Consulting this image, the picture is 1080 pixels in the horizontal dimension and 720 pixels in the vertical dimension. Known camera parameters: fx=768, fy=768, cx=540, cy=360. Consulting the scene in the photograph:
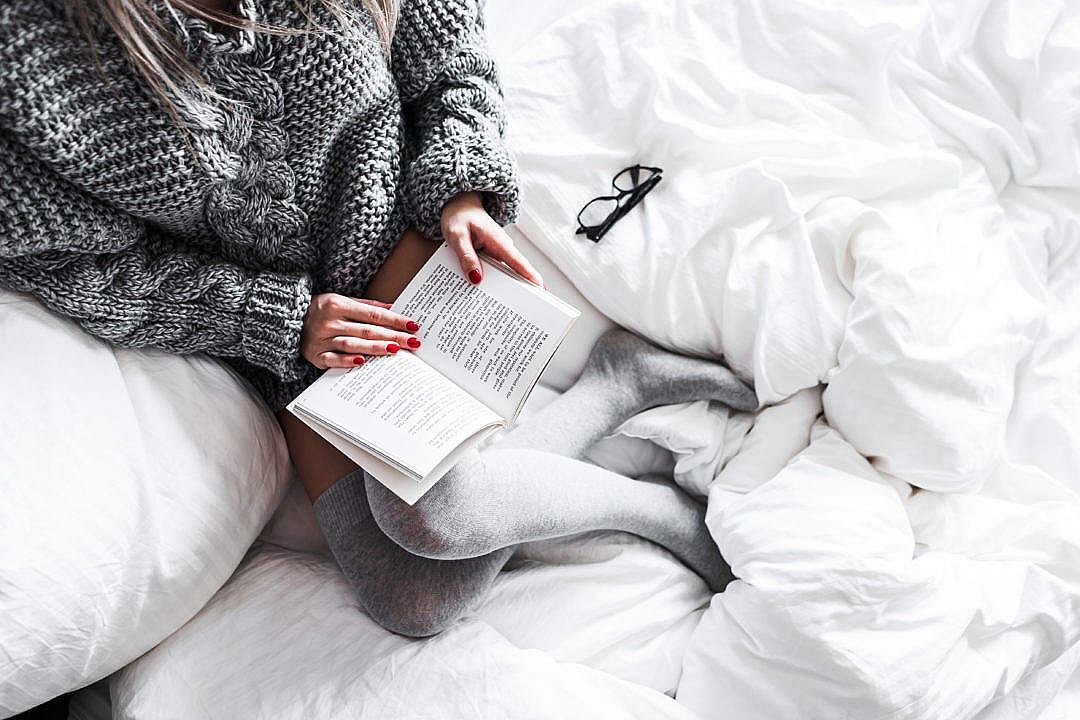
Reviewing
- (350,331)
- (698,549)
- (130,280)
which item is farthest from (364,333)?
(698,549)

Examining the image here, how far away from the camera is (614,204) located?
94cm

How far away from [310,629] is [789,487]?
52cm

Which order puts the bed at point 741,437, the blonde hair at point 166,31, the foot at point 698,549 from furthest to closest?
1. the foot at point 698,549
2. the bed at point 741,437
3. the blonde hair at point 166,31

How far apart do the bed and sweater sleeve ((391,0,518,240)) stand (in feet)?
0.48

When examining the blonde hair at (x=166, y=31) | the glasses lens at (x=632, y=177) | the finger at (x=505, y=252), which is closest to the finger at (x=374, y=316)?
the finger at (x=505, y=252)

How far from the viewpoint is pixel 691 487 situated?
37.3 inches

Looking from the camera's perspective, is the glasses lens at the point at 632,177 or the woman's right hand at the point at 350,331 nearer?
the woman's right hand at the point at 350,331

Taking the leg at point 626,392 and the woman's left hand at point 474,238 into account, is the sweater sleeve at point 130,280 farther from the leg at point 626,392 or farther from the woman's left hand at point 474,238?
the leg at point 626,392

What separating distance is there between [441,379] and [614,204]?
349mm

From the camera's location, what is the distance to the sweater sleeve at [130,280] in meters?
0.62

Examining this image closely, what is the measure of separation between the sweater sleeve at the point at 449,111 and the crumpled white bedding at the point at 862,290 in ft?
0.48

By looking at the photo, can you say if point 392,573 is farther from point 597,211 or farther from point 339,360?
point 597,211

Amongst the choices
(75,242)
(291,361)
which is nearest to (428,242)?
(291,361)

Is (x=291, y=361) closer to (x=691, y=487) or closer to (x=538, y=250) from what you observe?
(x=538, y=250)
